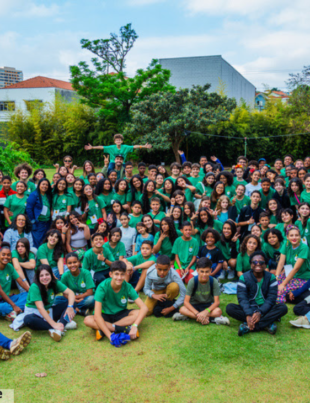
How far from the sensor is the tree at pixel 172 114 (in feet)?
57.3

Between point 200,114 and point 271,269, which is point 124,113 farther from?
point 271,269

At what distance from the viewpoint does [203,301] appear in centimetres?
425

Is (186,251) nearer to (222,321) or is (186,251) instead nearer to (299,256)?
(222,321)

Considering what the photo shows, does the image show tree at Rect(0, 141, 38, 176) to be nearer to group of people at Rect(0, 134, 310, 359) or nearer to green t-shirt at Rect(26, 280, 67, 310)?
group of people at Rect(0, 134, 310, 359)

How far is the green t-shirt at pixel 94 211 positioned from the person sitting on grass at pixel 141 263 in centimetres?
132

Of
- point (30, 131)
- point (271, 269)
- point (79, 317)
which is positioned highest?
point (30, 131)

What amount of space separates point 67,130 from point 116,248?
21.2 m

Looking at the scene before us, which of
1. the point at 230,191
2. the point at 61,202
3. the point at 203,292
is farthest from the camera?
the point at 230,191

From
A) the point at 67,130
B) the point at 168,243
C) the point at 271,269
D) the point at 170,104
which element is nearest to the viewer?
the point at 271,269

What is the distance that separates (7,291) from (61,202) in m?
1.96

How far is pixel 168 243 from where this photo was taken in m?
5.48

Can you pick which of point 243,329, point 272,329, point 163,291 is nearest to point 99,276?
point 163,291

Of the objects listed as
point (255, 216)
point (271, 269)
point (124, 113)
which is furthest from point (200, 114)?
point (271, 269)

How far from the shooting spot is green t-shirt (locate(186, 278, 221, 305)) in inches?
164
